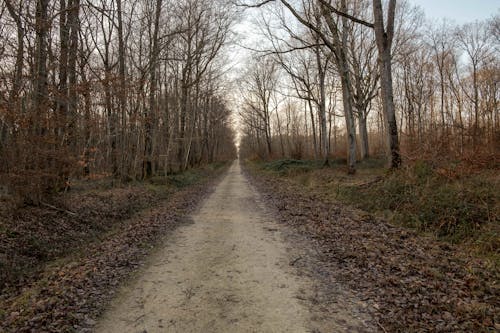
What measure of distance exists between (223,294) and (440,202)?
5.98 meters

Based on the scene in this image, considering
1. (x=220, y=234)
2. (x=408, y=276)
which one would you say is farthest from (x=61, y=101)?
(x=408, y=276)

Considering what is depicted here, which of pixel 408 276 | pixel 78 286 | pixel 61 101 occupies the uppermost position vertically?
pixel 61 101

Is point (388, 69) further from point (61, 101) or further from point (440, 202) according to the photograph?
point (61, 101)

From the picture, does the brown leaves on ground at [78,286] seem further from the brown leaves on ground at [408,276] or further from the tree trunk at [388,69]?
the tree trunk at [388,69]

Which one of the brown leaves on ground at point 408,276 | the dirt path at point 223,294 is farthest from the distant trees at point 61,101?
the brown leaves on ground at point 408,276

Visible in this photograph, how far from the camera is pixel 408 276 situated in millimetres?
4832

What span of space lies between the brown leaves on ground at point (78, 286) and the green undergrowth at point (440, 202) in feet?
21.2

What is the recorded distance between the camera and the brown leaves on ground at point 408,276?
3643 mm

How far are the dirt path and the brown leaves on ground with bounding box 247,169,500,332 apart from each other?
668 mm

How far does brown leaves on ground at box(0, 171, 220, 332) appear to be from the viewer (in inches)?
150

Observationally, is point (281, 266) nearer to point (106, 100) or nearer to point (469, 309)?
point (469, 309)

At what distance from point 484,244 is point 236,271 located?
4.73 m

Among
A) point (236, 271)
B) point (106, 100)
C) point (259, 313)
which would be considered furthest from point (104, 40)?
point (259, 313)

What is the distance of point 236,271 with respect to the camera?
5.25m
